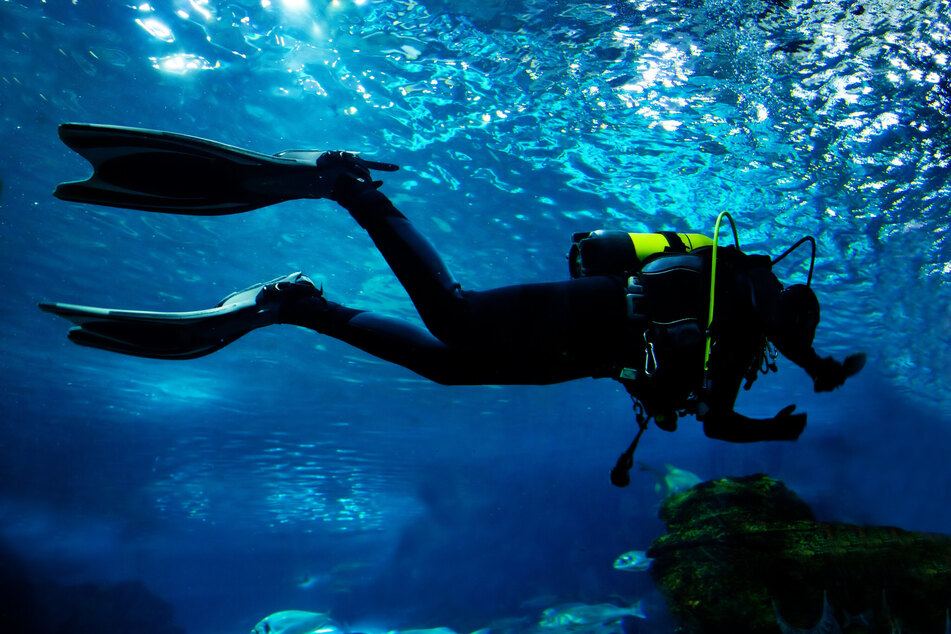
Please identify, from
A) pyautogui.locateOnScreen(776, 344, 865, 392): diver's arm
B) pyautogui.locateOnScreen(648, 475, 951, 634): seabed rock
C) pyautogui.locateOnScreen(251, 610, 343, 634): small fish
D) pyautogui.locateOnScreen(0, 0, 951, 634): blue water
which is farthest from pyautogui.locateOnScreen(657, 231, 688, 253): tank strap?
pyautogui.locateOnScreen(251, 610, 343, 634): small fish

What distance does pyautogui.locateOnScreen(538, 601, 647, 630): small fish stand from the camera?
54.7ft

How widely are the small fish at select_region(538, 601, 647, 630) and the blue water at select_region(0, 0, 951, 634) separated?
0.99 m

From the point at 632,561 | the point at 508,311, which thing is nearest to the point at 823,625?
the point at 508,311

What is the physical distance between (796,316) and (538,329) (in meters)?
1.69

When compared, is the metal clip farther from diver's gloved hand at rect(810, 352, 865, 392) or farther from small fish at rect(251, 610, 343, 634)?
small fish at rect(251, 610, 343, 634)

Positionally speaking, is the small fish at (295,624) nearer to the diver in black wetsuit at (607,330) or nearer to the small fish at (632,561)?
the small fish at (632,561)

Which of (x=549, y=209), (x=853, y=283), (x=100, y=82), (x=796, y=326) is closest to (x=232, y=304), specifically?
(x=796, y=326)

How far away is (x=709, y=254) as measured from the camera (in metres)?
3.44

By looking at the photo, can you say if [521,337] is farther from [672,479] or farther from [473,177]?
[672,479]

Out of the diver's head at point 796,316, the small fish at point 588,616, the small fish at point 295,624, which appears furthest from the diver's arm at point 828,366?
the small fish at point 295,624

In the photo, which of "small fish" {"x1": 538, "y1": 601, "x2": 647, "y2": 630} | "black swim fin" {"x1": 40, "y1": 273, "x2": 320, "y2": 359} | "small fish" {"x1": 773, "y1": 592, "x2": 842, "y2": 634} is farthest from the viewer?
"small fish" {"x1": 538, "y1": 601, "x2": 647, "y2": 630}

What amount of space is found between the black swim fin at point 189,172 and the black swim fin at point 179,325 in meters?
0.76

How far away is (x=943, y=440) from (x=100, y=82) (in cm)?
4800

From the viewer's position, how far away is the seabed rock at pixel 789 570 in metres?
6.01
